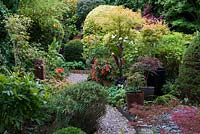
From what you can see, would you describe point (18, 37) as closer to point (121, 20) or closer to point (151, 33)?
point (121, 20)

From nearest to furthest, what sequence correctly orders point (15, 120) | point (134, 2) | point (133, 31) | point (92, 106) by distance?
point (15, 120) → point (92, 106) → point (133, 31) → point (134, 2)

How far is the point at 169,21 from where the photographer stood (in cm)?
1177

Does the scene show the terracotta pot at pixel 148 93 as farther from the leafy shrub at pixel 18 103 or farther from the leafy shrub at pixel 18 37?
the leafy shrub at pixel 18 103

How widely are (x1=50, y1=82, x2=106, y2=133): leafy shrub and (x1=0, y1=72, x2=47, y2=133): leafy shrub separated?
24 cm

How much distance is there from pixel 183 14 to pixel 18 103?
8332 millimetres

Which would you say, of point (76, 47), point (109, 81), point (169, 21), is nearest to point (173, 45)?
point (109, 81)

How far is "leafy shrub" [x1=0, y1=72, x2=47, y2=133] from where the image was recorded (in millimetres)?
4445

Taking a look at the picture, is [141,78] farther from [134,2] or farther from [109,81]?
[134,2]

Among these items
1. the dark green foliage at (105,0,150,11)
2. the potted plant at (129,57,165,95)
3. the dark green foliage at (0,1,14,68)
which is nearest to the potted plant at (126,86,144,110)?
the potted plant at (129,57,165,95)

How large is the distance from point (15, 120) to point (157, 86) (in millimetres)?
3923

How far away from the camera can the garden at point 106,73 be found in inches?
183

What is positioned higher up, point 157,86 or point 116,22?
point 116,22

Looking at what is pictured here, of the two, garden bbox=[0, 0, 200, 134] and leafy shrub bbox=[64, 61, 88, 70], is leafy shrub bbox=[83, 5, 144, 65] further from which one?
leafy shrub bbox=[64, 61, 88, 70]

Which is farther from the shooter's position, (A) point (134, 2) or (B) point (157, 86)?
(A) point (134, 2)
